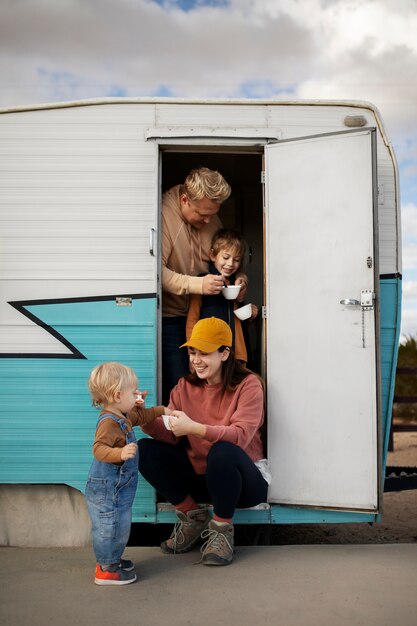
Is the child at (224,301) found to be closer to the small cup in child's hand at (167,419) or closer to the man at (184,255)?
the man at (184,255)

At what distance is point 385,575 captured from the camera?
368cm

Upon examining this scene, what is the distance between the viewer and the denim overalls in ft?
11.3

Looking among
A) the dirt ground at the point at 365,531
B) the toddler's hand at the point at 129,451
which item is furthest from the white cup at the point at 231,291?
the dirt ground at the point at 365,531

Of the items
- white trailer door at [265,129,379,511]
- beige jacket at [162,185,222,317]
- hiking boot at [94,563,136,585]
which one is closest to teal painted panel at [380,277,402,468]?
white trailer door at [265,129,379,511]

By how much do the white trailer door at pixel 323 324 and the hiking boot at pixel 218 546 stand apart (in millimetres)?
525

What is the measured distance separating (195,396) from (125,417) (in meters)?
0.62

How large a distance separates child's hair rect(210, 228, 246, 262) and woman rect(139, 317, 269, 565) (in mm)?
694

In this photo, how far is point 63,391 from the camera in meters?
4.35

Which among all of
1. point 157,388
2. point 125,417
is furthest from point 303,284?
point 125,417

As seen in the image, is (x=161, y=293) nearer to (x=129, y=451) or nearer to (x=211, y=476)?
(x=211, y=476)

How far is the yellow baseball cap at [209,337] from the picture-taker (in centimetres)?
392

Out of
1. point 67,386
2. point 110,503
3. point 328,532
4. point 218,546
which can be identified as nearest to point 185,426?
point 110,503

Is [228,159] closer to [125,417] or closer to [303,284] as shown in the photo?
[303,284]

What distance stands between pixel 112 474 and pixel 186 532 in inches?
31.9
